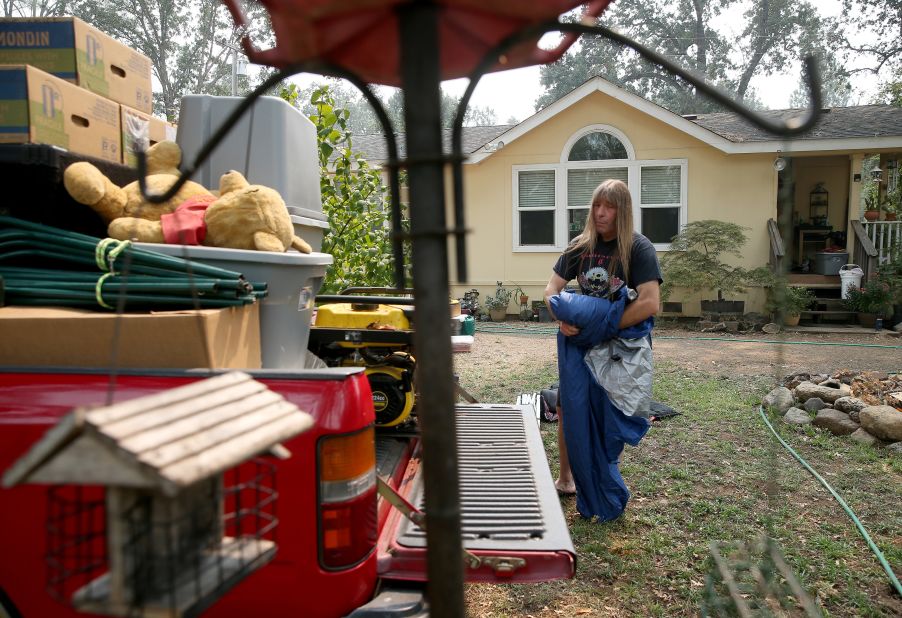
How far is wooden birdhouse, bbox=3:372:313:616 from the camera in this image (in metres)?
0.86

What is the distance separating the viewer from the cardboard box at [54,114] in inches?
90.4

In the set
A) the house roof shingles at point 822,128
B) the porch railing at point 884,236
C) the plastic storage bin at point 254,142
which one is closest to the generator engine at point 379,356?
the plastic storage bin at point 254,142

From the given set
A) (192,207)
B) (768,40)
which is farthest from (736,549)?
(768,40)

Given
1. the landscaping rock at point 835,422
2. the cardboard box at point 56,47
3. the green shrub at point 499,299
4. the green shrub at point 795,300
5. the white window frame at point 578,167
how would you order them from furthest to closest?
1. the green shrub at point 499,299
2. the white window frame at point 578,167
3. the green shrub at point 795,300
4. the landscaping rock at point 835,422
5. the cardboard box at point 56,47

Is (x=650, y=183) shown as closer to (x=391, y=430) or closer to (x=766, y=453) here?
(x=766, y=453)

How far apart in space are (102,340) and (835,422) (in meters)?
5.65

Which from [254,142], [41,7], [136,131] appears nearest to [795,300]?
[254,142]

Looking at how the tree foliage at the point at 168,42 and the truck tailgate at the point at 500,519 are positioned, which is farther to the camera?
the tree foliage at the point at 168,42

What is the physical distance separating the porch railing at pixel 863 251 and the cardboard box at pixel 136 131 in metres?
12.9

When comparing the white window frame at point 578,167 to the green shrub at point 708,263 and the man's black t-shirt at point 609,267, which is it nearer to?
the green shrub at point 708,263

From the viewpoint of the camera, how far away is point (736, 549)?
3422 millimetres

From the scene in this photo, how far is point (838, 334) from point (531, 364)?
20.2ft

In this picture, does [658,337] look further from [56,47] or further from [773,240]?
[56,47]

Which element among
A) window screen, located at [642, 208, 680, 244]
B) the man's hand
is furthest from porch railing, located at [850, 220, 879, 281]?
the man's hand
